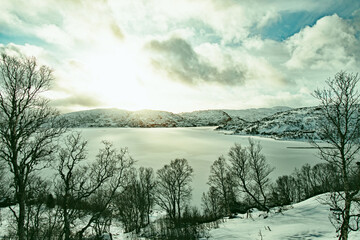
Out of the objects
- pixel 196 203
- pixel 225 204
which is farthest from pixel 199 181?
pixel 225 204

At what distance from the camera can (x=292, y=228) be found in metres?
14.4

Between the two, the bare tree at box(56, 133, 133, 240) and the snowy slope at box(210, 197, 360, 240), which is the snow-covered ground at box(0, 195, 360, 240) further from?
the bare tree at box(56, 133, 133, 240)

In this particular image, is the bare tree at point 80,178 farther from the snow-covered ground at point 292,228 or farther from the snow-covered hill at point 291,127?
the snow-covered hill at point 291,127

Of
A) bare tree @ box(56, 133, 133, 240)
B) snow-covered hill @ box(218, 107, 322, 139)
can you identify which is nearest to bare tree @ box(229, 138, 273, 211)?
bare tree @ box(56, 133, 133, 240)

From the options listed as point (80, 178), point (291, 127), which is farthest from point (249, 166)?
point (291, 127)

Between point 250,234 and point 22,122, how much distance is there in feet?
61.3

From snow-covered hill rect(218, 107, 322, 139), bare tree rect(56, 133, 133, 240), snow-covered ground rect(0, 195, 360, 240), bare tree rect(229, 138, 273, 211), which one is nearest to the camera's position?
snow-covered ground rect(0, 195, 360, 240)

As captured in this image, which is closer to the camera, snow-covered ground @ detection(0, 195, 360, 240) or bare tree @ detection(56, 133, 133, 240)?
snow-covered ground @ detection(0, 195, 360, 240)

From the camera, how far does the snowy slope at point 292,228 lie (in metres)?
13.3

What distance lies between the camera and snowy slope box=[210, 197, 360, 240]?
1330cm

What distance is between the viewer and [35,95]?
9.49m

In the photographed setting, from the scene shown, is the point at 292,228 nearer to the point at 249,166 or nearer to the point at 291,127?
the point at 249,166

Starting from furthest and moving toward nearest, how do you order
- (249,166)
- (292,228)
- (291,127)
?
(291,127) < (249,166) < (292,228)

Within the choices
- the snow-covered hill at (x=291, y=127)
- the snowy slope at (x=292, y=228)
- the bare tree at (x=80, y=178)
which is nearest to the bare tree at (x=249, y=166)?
the snowy slope at (x=292, y=228)
